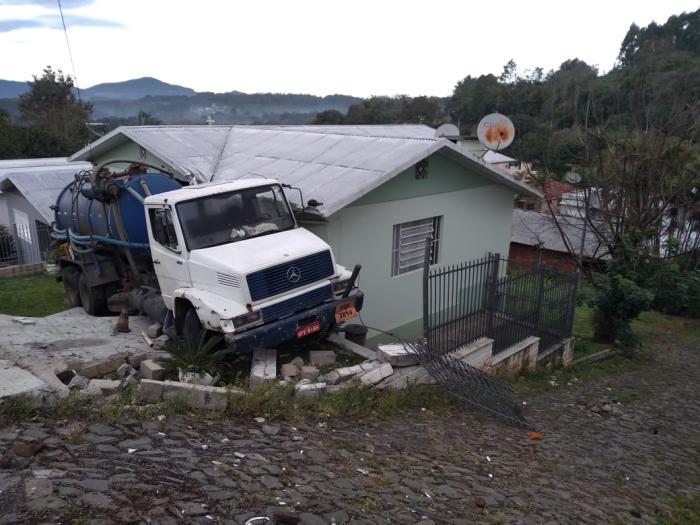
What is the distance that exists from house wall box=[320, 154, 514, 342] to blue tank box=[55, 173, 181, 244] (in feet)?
9.46

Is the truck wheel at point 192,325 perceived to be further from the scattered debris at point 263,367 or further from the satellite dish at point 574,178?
the satellite dish at point 574,178

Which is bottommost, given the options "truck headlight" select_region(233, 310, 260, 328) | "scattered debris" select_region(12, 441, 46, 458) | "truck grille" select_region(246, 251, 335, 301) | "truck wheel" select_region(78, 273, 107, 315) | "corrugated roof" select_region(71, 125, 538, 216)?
"truck wheel" select_region(78, 273, 107, 315)

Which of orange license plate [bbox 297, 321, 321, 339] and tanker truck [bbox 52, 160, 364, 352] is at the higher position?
tanker truck [bbox 52, 160, 364, 352]

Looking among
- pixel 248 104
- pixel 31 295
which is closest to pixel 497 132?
pixel 31 295

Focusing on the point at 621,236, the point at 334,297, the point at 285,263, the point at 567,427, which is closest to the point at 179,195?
the point at 285,263

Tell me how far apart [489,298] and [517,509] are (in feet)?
15.2

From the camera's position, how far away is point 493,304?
944 centimetres

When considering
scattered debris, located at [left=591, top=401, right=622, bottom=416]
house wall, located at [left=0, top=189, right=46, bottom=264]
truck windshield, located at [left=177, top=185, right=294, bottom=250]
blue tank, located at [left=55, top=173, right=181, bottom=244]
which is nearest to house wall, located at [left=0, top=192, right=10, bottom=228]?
house wall, located at [left=0, top=189, right=46, bottom=264]

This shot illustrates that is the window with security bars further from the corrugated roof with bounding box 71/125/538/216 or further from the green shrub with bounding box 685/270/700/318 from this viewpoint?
the green shrub with bounding box 685/270/700/318

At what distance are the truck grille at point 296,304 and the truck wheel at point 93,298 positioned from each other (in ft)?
16.7

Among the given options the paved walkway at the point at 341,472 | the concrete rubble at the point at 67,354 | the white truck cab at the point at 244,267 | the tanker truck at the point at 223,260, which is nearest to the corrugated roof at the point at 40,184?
the concrete rubble at the point at 67,354

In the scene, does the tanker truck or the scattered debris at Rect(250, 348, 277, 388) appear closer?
the scattered debris at Rect(250, 348, 277, 388)

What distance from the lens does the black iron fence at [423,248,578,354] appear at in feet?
27.8

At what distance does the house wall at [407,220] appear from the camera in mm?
10383
